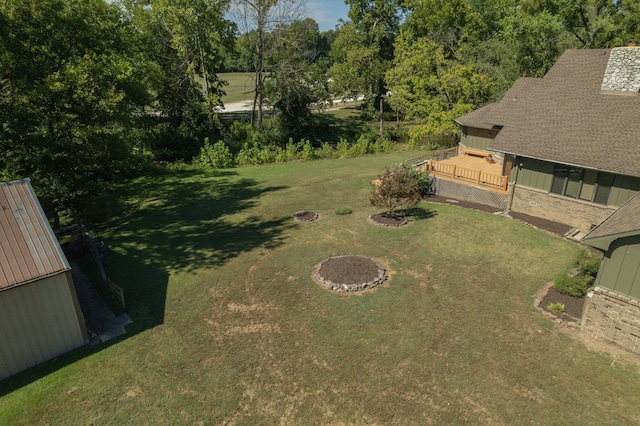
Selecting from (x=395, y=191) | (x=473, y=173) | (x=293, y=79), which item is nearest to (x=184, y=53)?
(x=293, y=79)

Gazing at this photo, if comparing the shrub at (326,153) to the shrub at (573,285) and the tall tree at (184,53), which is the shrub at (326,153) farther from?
the shrub at (573,285)

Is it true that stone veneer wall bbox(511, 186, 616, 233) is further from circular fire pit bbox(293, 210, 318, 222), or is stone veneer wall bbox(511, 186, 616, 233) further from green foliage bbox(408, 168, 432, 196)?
circular fire pit bbox(293, 210, 318, 222)

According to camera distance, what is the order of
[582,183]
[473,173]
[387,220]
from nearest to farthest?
[582,183] < [387,220] < [473,173]

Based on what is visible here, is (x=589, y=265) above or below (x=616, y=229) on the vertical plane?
below

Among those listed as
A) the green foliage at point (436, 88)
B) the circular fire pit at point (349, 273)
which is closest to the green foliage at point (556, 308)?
the circular fire pit at point (349, 273)

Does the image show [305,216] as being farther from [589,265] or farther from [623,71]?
[623,71]

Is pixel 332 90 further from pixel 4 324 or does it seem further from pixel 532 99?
pixel 4 324

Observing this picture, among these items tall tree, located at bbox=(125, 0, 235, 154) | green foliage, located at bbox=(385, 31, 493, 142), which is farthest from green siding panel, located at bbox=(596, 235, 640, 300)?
tall tree, located at bbox=(125, 0, 235, 154)

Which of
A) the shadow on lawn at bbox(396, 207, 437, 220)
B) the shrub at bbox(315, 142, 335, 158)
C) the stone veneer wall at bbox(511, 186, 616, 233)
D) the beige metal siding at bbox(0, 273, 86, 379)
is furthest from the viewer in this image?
the shrub at bbox(315, 142, 335, 158)
